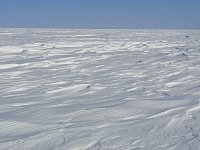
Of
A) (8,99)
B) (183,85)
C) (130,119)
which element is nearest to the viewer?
(130,119)

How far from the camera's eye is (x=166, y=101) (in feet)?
18.1

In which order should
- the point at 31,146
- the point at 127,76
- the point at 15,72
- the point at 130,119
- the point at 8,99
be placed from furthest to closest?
the point at 15,72, the point at 127,76, the point at 8,99, the point at 130,119, the point at 31,146

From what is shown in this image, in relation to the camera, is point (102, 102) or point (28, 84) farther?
point (28, 84)

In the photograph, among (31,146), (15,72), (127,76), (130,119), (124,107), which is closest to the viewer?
(31,146)

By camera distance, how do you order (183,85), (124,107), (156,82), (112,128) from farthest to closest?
1. (156,82)
2. (183,85)
3. (124,107)
4. (112,128)

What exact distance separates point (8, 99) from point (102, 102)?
149 centimetres

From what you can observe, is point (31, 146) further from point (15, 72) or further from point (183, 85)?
point (15, 72)

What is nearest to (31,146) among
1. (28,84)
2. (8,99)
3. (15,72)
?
(8,99)

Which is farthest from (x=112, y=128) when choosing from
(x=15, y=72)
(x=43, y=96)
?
(x=15, y=72)

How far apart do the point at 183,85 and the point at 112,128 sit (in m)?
3.44

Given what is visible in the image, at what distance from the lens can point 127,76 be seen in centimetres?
890

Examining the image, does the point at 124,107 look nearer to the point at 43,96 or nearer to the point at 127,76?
the point at 43,96

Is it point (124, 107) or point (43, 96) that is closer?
point (124, 107)

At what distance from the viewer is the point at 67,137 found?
12.7ft
